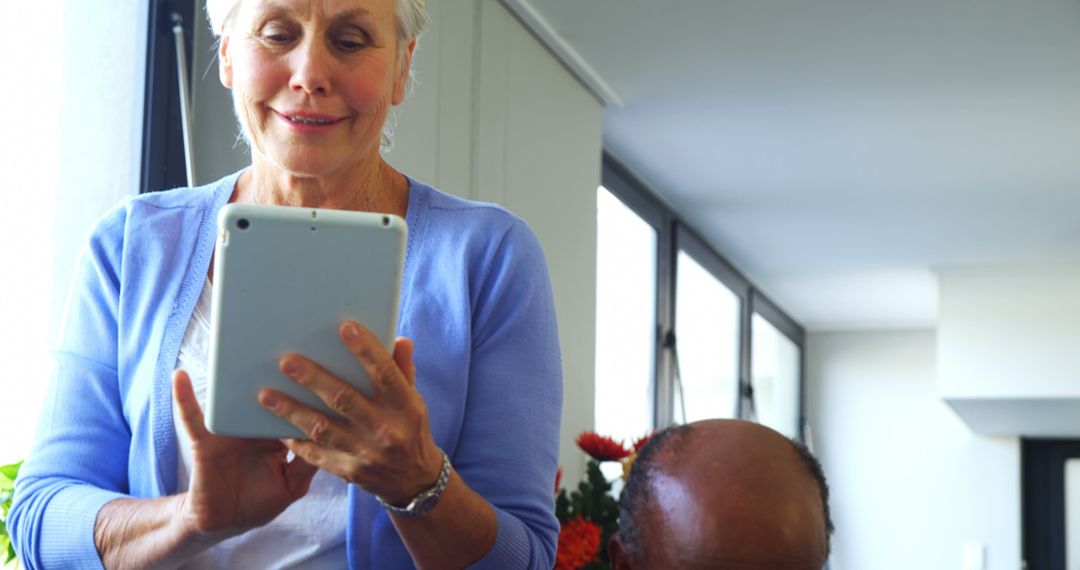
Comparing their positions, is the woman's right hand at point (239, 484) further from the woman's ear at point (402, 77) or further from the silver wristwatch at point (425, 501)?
the woman's ear at point (402, 77)

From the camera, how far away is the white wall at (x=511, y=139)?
108 inches

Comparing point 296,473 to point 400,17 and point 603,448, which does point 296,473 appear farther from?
point 603,448

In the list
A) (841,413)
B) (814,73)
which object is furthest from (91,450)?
(841,413)

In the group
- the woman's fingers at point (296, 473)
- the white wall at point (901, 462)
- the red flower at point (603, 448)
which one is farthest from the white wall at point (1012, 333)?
the woman's fingers at point (296, 473)

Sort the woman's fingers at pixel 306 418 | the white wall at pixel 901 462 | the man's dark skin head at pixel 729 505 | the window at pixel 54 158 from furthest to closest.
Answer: the white wall at pixel 901 462 < the window at pixel 54 158 < the woman's fingers at pixel 306 418 < the man's dark skin head at pixel 729 505

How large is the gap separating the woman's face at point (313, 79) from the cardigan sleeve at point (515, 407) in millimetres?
146

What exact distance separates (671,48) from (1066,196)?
211cm

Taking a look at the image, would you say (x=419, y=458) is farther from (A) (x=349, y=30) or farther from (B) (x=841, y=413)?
(B) (x=841, y=413)

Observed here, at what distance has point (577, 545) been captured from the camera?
2.38 m

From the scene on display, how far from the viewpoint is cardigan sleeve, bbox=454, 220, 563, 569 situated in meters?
0.97

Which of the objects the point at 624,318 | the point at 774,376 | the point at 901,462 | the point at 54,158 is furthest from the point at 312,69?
the point at 901,462

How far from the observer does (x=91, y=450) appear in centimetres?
99

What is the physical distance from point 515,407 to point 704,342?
4.93 meters

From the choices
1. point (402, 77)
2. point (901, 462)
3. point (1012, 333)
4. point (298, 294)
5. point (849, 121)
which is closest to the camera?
point (298, 294)
